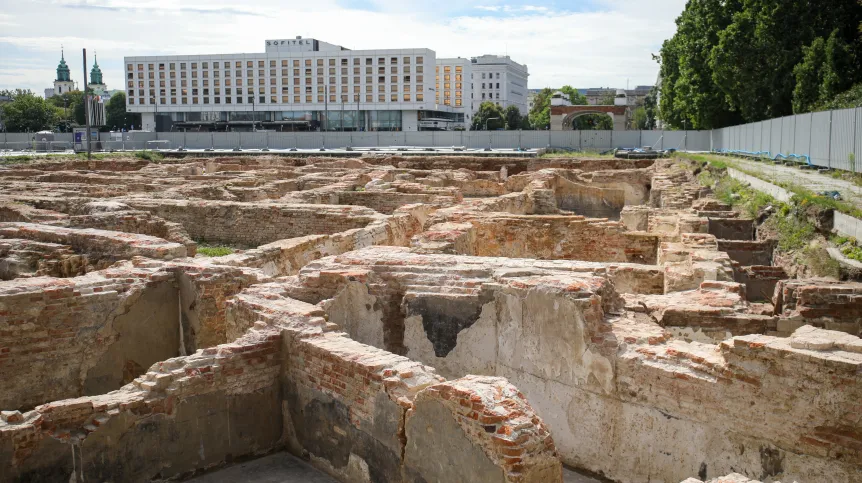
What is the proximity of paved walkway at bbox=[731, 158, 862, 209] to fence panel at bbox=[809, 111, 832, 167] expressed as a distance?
16.9 inches

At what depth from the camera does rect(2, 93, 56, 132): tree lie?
262 feet

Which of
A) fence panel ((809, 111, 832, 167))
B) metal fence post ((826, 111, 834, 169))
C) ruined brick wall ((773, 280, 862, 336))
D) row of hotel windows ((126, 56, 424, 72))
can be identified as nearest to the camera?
ruined brick wall ((773, 280, 862, 336))

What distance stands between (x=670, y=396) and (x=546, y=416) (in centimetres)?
126

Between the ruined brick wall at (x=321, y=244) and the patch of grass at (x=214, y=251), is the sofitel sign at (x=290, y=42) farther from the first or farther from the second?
the patch of grass at (x=214, y=251)

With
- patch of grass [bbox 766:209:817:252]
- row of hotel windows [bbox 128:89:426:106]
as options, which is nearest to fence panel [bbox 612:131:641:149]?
patch of grass [bbox 766:209:817:252]

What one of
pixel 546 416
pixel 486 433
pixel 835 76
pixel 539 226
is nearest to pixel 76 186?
pixel 539 226

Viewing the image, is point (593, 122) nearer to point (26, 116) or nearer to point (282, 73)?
point (282, 73)

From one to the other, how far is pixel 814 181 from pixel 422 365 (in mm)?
13706

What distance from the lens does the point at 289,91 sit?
95812 millimetres

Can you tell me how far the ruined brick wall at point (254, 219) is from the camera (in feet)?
44.3

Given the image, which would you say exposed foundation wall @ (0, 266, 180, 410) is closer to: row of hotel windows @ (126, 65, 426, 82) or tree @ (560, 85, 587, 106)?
row of hotel windows @ (126, 65, 426, 82)

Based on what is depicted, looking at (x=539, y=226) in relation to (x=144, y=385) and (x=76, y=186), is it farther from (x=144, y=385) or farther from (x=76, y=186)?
(x=76, y=186)

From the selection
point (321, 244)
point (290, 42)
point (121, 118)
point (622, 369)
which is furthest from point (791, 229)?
point (290, 42)

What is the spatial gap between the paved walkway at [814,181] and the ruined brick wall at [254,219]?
828 centimetres
